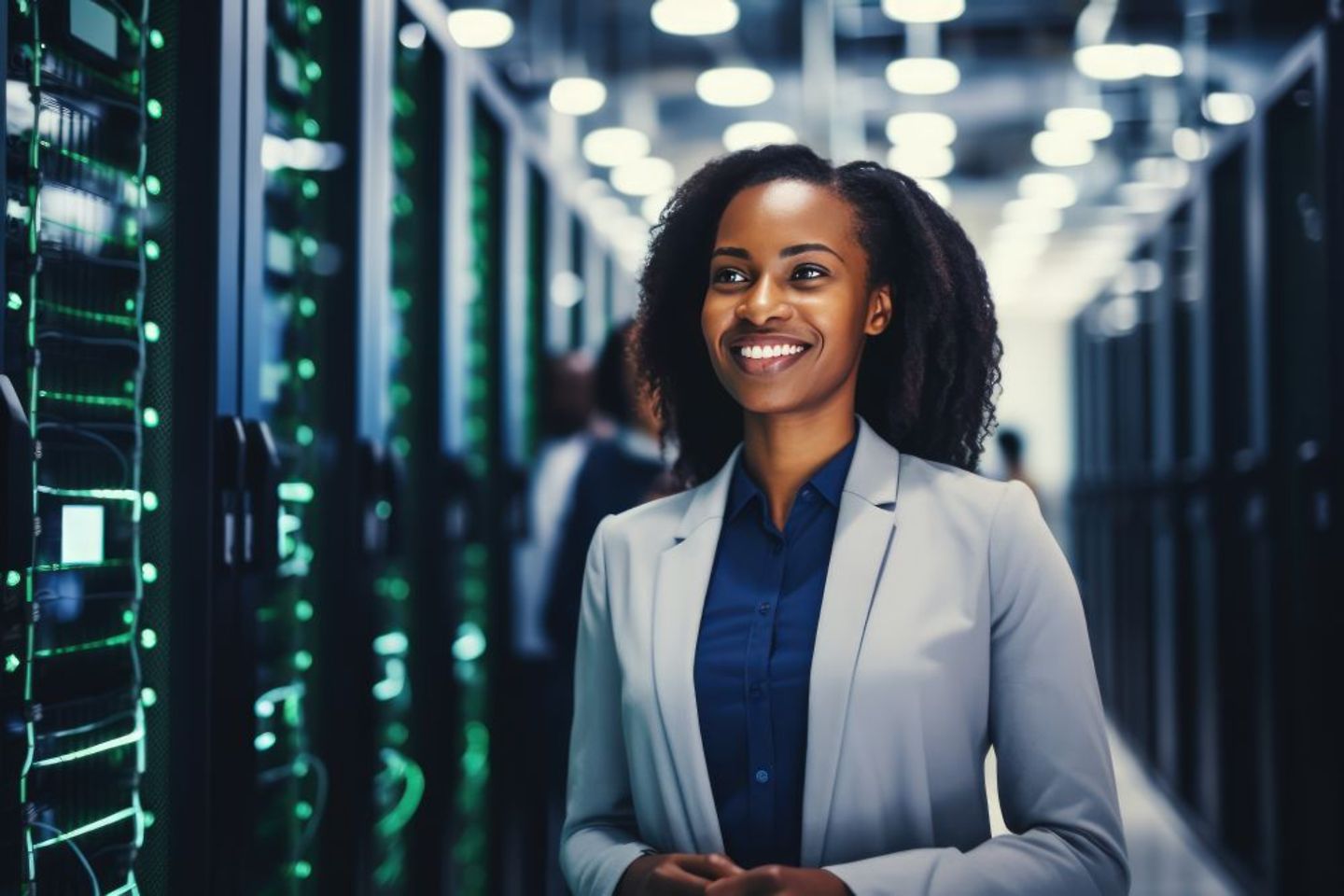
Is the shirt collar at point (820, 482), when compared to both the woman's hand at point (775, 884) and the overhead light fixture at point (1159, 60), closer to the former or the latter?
the woman's hand at point (775, 884)

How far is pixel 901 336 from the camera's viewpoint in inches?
62.7

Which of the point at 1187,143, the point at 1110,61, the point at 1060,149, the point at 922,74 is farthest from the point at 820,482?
the point at 1060,149

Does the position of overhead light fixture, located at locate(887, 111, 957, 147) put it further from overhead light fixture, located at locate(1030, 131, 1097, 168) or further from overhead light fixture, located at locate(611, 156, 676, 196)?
overhead light fixture, located at locate(611, 156, 676, 196)

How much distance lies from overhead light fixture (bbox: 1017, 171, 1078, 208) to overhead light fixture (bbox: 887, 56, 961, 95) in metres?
2.83

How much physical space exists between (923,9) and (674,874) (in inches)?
190

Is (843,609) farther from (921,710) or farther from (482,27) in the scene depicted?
(482,27)

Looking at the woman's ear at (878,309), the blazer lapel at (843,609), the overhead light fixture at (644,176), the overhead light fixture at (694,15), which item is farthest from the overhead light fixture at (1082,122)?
the blazer lapel at (843,609)

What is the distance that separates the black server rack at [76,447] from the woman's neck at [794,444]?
787mm

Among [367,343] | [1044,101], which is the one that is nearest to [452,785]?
[367,343]

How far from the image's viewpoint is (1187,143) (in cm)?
729

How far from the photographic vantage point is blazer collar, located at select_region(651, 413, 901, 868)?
4.49 feet

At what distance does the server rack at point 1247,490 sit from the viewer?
12.0 feet

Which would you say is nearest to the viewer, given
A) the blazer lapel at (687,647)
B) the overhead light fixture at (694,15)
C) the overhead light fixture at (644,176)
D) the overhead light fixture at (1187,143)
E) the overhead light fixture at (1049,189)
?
the blazer lapel at (687,647)

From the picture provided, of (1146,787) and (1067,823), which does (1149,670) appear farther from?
(1067,823)
